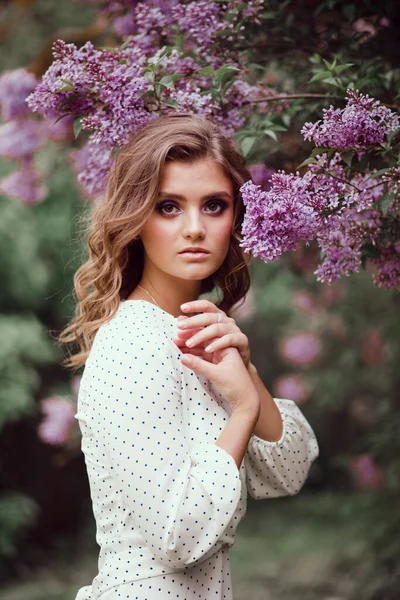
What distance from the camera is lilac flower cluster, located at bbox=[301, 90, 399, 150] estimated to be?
5.41ft

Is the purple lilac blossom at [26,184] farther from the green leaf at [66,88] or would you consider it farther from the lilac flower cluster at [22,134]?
the green leaf at [66,88]

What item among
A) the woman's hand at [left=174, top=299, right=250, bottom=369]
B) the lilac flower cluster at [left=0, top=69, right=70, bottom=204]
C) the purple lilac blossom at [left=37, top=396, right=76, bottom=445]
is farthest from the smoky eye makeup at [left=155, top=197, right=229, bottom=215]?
the purple lilac blossom at [left=37, top=396, right=76, bottom=445]

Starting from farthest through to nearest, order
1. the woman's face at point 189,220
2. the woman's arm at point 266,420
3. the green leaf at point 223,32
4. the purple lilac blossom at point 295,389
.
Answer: the purple lilac blossom at point 295,389 < the green leaf at point 223,32 < the woman's arm at point 266,420 < the woman's face at point 189,220

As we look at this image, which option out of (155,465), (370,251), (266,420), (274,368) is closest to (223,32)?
(370,251)

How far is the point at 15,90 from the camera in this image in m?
2.49

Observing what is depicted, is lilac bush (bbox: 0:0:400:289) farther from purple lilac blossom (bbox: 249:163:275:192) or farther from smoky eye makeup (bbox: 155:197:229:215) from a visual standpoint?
smoky eye makeup (bbox: 155:197:229:215)

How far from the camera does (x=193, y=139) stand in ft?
5.90

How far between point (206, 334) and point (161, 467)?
301 millimetres

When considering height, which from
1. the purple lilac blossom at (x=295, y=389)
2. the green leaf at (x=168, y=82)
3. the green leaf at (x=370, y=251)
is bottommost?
the purple lilac blossom at (x=295, y=389)

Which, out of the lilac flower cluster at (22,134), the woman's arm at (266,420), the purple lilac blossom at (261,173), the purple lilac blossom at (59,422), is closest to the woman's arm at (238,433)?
the woman's arm at (266,420)

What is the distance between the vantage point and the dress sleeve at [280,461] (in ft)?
6.24

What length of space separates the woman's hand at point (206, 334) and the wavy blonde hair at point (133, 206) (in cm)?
22

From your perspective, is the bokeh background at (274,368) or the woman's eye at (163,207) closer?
the woman's eye at (163,207)

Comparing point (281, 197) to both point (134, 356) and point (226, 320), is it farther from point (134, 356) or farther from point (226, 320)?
point (134, 356)
